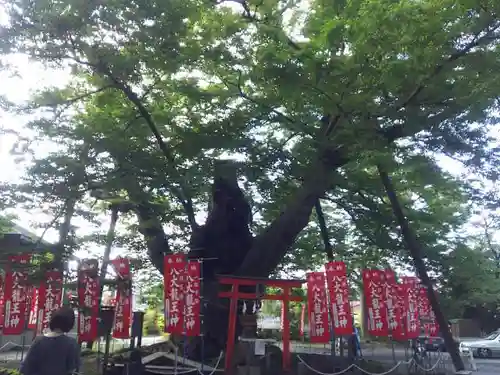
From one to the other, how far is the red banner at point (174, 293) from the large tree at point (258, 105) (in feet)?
5.92

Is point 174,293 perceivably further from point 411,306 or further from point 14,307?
point 411,306

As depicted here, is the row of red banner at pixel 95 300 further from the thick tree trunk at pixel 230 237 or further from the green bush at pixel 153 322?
the green bush at pixel 153 322

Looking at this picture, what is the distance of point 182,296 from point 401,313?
616 centimetres

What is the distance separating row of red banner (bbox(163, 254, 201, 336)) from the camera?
11039 mm

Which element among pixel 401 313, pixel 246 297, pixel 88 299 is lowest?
pixel 401 313

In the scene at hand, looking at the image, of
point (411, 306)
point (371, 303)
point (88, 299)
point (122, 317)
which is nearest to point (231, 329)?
point (88, 299)

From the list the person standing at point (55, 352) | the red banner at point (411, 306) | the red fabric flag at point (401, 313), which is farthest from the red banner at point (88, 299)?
the red banner at point (411, 306)

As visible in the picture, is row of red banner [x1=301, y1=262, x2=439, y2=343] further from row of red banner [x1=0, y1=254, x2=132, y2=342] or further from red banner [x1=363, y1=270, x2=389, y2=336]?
row of red banner [x1=0, y1=254, x2=132, y2=342]

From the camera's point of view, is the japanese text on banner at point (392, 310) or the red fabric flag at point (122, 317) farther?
the red fabric flag at point (122, 317)

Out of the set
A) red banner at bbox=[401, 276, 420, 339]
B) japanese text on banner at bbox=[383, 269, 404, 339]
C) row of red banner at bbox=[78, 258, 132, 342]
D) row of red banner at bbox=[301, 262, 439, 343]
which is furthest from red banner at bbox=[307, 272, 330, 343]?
row of red banner at bbox=[78, 258, 132, 342]

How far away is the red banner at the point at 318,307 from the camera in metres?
12.9

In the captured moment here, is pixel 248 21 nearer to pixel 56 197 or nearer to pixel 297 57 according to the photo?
pixel 297 57

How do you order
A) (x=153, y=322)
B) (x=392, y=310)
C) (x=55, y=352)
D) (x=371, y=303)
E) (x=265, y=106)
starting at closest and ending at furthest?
(x=55, y=352) → (x=265, y=106) → (x=371, y=303) → (x=392, y=310) → (x=153, y=322)

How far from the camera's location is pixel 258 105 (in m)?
10.5
